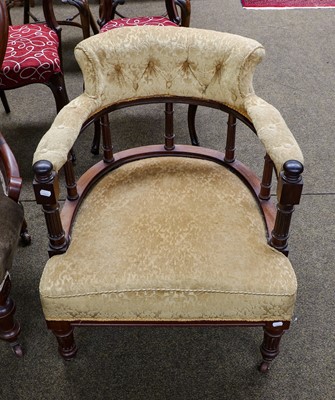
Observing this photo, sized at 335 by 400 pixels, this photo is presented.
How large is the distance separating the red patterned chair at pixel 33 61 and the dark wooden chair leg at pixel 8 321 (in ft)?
2.86

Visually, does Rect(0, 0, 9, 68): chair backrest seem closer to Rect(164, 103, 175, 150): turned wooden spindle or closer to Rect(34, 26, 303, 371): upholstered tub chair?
Rect(34, 26, 303, 371): upholstered tub chair

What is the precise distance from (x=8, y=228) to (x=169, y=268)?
0.43 meters

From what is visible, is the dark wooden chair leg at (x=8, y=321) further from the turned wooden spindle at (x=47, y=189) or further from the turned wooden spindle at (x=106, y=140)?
the turned wooden spindle at (x=106, y=140)

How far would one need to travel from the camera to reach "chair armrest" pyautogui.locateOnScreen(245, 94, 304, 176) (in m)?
1.08

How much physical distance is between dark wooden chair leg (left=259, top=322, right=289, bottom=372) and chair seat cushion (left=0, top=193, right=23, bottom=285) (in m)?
0.66

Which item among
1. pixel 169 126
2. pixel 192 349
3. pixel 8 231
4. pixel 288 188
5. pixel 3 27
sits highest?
pixel 3 27

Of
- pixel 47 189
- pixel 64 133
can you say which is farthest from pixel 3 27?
pixel 47 189

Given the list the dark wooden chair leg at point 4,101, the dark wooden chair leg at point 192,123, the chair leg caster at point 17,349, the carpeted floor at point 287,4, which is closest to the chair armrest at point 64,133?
the chair leg caster at point 17,349

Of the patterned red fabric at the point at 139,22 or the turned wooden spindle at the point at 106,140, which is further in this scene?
the patterned red fabric at the point at 139,22

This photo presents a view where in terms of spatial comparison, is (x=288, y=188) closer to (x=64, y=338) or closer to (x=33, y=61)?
(x=64, y=338)

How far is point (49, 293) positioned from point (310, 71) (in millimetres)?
2163

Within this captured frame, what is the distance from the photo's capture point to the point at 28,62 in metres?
1.85

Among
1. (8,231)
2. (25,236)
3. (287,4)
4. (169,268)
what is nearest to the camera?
(169,268)

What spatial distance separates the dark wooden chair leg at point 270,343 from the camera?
1.23 m
